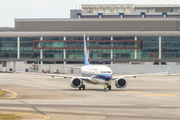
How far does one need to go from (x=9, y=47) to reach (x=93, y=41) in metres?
36.9

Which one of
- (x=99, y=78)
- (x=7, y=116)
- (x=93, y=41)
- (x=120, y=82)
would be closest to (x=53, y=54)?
(x=93, y=41)

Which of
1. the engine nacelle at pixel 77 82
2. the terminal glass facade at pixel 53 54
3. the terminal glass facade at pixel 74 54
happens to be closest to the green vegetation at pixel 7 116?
the engine nacelle at pixel 77 82

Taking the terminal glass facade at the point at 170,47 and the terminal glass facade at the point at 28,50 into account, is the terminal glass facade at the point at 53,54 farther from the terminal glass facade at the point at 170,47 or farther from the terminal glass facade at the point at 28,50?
the terminal glass facade at the point at 170,47

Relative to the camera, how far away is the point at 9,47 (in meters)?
158

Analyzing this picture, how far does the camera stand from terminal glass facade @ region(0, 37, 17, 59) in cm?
15800

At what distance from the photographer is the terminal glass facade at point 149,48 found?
151 metres

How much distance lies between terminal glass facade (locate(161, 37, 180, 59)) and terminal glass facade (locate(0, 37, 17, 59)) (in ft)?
208

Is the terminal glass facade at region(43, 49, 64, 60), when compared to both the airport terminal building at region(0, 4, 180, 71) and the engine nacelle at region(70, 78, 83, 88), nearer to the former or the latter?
the airport terminal building at region(0, 4, 180, 71)

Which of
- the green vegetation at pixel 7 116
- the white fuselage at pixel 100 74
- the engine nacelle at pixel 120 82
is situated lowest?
the green vegetation at pixel 7 116

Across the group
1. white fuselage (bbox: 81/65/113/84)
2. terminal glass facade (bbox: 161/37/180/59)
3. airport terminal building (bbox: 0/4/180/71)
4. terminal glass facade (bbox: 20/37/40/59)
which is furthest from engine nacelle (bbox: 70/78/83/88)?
terminal glass facade (bbox: 20/37/40/59)

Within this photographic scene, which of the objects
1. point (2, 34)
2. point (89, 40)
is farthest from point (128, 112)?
point (2, 34)

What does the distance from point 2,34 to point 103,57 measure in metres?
44.8

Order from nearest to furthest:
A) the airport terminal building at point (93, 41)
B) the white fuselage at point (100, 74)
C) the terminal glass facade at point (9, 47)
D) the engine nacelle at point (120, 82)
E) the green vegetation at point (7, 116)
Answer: the green vegetation at point (7, 116) < the white fuselage at point (100, 74) < the engine nacelle at point (120, 82) < the airport terminal building at point (93, 41) < the terminal glass facade at point (9, 47)

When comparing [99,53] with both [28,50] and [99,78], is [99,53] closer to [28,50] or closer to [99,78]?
[28,50]
